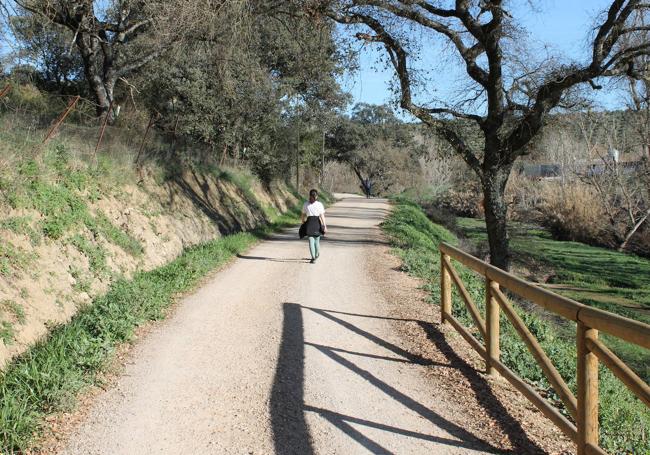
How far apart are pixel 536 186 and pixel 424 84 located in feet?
109

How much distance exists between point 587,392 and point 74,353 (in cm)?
491

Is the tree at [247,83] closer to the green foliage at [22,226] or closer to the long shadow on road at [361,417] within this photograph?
the green foliage at [22,226]

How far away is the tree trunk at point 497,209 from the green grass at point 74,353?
27.7 ft

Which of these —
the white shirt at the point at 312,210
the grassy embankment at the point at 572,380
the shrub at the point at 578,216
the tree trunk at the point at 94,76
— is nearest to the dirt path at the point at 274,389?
the grassy embankment at the point at 572,380

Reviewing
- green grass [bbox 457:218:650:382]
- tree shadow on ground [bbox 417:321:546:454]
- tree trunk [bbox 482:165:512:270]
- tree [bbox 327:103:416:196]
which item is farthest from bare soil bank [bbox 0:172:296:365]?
tree [bbox 327:103:416:196]

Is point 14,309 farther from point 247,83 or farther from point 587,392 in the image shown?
point 247,83

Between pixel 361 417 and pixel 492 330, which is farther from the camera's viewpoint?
pixel 492 330

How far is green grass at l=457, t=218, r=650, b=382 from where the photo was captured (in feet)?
57.6

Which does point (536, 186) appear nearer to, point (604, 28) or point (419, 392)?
point (604, 28)

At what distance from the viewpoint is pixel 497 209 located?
15.2 meters

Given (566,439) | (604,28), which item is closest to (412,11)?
(604,28)

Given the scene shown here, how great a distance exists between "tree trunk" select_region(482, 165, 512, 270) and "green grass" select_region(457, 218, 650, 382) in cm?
333

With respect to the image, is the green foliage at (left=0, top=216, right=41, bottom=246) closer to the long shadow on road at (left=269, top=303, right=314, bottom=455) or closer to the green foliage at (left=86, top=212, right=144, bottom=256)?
the green foliage at (left=86, top=212, right=144, bottom=256)

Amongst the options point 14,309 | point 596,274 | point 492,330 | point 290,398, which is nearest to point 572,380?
point 492,330
